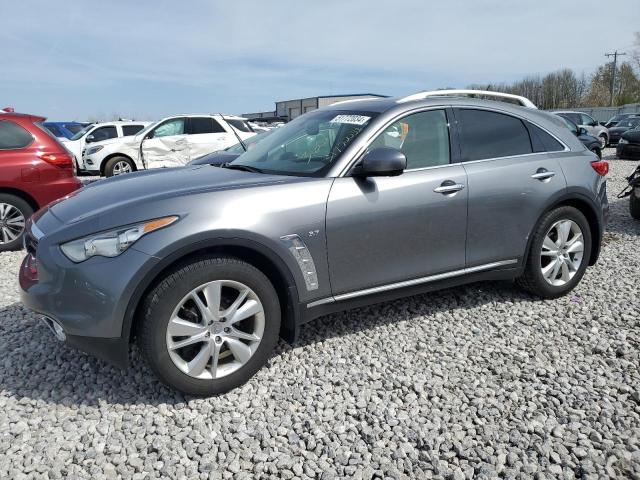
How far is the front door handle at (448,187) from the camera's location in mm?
3414

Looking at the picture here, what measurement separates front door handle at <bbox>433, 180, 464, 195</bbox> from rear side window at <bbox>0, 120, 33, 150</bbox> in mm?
5180

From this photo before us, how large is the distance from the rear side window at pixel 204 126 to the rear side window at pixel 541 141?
9639mm

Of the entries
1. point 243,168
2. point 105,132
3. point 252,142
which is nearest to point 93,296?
point 243,168

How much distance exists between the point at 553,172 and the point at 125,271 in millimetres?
3237

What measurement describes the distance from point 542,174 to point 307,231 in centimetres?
208

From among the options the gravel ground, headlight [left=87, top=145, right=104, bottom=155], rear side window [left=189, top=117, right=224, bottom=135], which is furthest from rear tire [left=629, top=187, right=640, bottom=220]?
headlight [left=87, top=145, right=104, bottom=155]

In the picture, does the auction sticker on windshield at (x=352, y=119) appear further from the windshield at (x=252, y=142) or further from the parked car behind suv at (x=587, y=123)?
the parked car behind suv at (x=587, y=123)

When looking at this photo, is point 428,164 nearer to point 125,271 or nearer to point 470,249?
point 470,249

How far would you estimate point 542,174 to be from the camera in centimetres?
389

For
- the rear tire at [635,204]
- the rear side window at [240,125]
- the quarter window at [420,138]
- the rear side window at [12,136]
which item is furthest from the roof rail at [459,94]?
the rear side window at [240,125]

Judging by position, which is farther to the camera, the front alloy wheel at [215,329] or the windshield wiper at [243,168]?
the windshield wiper at [243,168]

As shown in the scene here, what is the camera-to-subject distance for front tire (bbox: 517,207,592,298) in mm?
3979

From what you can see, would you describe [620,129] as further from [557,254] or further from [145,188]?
[145,188]

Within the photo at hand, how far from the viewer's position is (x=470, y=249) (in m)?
3.62
